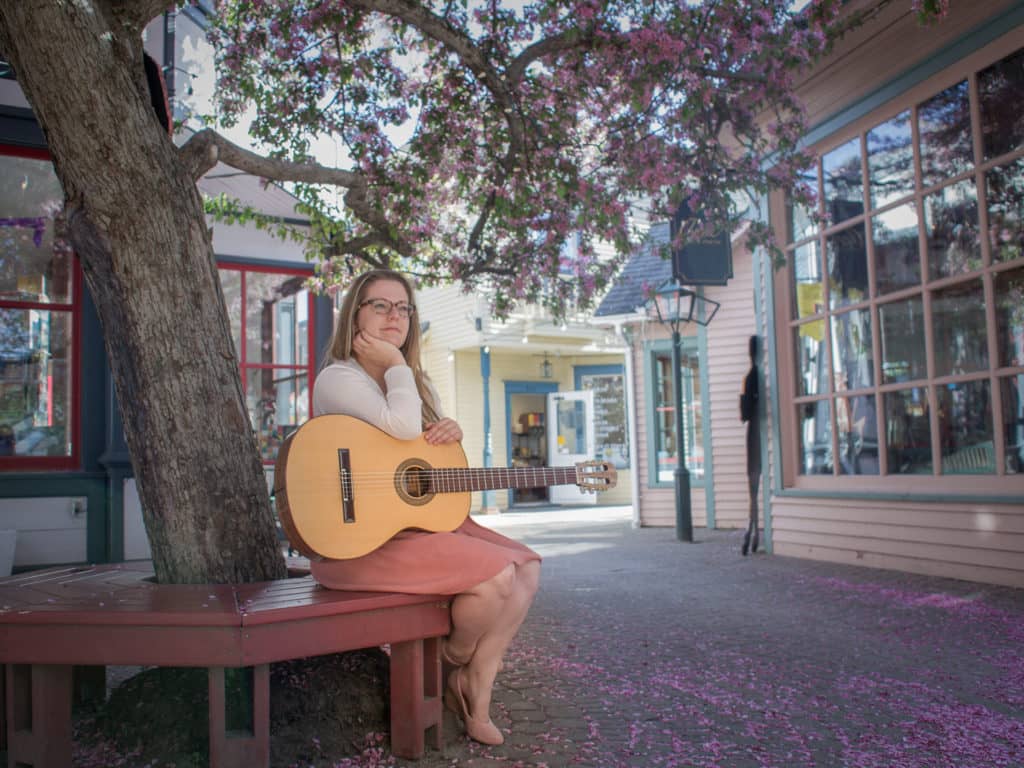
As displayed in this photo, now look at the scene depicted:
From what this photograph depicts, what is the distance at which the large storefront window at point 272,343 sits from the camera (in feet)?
23.4

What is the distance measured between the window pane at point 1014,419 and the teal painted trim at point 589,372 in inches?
465

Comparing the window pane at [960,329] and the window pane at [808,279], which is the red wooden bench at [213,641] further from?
the window pane at [808,279]

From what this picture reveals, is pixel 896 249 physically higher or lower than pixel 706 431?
higher

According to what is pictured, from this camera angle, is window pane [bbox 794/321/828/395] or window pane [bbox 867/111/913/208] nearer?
window pane [bbox 867/111/913/208]

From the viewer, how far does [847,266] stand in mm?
6914

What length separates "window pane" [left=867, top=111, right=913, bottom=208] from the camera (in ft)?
20.8

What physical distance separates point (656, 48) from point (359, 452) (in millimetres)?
3388

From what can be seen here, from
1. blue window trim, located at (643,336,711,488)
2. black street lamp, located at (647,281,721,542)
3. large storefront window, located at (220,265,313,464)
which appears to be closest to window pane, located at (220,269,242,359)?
large storefront window, located at (220,265,313,464)

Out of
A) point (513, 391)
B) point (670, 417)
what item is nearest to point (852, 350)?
point (670, 417)

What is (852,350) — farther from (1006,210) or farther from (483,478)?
(483,478)

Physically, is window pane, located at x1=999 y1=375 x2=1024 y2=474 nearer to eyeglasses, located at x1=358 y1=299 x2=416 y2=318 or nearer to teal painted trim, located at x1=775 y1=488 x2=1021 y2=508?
teal painted trim, located at x1=775 y1=488 x2=1021 y2=508

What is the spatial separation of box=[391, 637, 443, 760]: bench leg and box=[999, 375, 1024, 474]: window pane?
4359mm

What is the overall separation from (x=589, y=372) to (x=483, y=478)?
14.6 metres

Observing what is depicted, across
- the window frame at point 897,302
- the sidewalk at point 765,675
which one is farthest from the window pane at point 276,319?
the window frame at point 897,302
